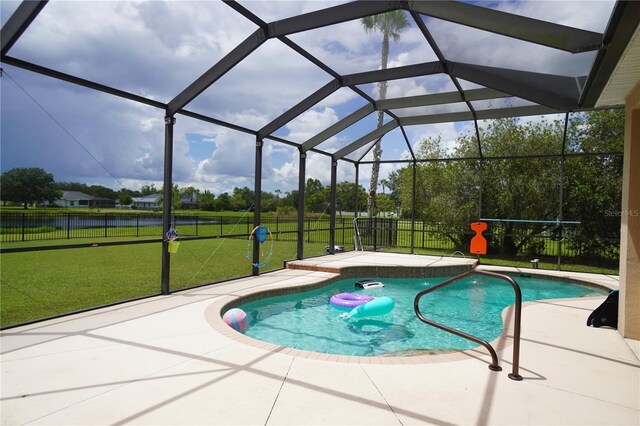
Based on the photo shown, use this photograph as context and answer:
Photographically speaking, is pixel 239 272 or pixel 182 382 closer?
pixel 182 382

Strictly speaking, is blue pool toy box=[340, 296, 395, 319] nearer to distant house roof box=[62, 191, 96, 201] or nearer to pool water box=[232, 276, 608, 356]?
pool water box=[232, 276, 608, 356]

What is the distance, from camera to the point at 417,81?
22.7ft

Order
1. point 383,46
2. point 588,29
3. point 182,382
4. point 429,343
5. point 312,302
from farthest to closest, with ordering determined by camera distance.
Result: point 312,302 < point 383,46 < point 429,343 < point 588,29 < point 182,382

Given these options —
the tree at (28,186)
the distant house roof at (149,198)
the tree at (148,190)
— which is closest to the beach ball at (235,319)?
the tree at (28,186)

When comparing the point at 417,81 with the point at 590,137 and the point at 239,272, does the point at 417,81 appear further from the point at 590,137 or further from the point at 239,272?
the point at 590,137

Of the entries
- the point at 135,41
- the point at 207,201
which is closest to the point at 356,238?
the point at 207,201

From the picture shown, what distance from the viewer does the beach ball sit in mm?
4646

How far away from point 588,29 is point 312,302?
5.20 meters

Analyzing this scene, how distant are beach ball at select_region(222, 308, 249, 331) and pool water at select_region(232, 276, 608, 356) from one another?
0.93 feet

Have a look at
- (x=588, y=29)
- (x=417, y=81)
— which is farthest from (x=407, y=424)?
(x=417, y=81)

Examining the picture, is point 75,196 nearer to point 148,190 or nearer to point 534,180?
point 148,190

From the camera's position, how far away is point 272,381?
2816 millimetres

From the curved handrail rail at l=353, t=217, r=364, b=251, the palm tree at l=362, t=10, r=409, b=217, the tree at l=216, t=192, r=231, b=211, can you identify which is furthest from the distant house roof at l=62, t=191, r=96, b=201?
the curved handrail rail at l=353, t=217, r=364, b=251

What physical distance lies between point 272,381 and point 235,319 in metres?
2.01
